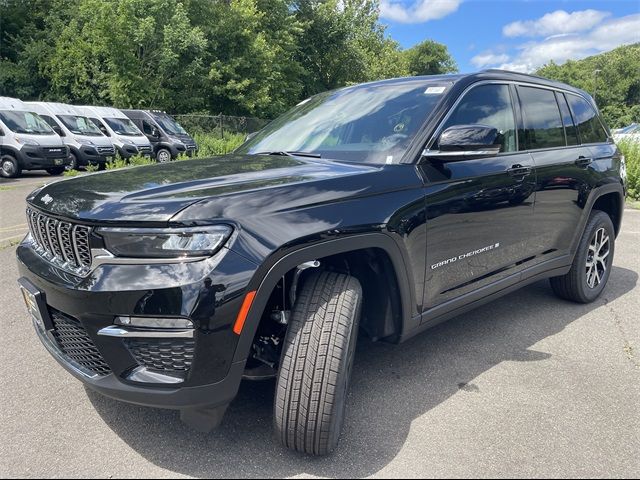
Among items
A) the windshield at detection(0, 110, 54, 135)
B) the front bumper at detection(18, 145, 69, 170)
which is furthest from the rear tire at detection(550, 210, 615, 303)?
the windshield at detection(0, 110, 54, 135)

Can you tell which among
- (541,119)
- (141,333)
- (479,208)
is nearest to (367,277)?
(479,208)

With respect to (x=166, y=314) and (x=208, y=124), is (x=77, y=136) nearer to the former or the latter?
(x=208, y=124)

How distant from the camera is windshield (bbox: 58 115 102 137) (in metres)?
17.1

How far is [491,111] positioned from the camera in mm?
3299

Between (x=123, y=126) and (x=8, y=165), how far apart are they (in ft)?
16.9

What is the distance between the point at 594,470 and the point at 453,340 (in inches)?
55.0

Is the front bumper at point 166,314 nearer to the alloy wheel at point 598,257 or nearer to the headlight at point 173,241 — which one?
the headlight at point 173,241

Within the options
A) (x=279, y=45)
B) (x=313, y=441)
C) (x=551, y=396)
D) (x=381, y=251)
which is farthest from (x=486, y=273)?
(x=279, y=45)

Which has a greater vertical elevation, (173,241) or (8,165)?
(173,241)

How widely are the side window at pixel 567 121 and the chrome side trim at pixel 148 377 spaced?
3.50 metres

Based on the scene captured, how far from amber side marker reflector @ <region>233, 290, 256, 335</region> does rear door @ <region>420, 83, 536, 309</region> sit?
1.12 m

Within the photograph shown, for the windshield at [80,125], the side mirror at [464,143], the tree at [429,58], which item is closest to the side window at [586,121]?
the side mirror at [464,143]

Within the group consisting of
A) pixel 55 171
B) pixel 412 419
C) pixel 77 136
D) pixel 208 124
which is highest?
pixel 77 136

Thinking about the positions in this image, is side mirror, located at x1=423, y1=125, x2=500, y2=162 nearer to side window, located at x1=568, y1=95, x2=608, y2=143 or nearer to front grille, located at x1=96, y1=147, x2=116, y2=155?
side window, located at x1=568, y1=95, x2=608, y2=143
